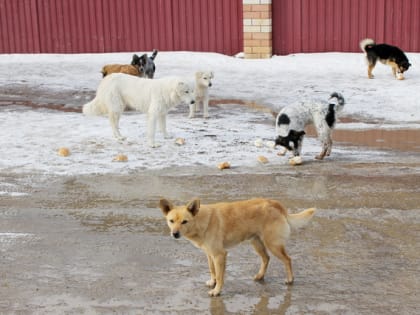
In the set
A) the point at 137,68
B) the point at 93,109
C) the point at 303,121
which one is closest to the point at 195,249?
the point at 303,121

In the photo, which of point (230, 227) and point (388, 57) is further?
point (388, 57)

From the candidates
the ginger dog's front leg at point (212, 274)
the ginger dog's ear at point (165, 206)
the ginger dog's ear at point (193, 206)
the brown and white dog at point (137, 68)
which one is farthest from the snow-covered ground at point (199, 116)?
the ginger dog's ear at point (193, 206)

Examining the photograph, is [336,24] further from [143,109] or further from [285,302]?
[285,302]

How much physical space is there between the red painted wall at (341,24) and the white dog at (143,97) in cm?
813

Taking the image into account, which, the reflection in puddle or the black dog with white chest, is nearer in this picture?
the reflection in puddle

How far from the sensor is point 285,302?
202 inches

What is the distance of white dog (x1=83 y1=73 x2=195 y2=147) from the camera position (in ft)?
34.2

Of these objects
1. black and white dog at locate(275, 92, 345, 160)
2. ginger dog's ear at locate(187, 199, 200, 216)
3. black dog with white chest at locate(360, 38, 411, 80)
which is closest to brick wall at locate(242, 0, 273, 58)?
black dog with white chest at locate(360, 38, 411, 80)

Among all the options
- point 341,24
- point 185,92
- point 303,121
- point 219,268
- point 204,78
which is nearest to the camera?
point 219,268

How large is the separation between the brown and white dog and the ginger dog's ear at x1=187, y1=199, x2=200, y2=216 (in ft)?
30.4

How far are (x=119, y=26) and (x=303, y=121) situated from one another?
36.3ft

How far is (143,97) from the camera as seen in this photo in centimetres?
1063

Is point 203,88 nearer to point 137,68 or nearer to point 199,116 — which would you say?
point 199,116

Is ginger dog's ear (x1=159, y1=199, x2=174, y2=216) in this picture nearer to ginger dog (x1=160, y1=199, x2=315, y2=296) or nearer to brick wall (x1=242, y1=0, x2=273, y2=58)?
ginger dog (x1=160, y1=199, x2=315, y2=296)
